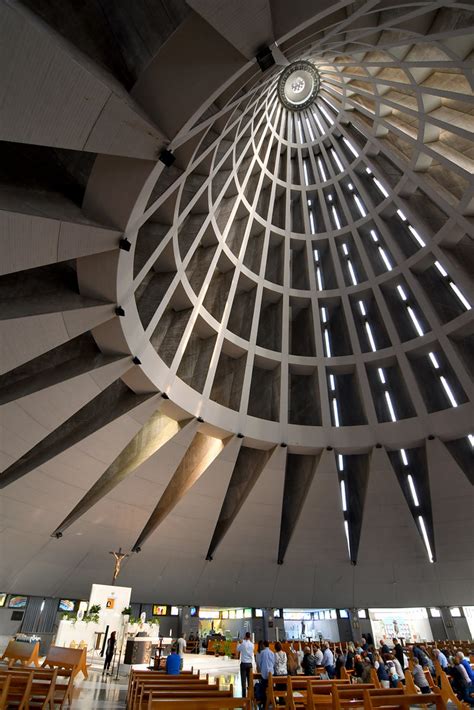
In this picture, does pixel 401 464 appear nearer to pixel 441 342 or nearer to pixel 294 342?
pixel 441 342

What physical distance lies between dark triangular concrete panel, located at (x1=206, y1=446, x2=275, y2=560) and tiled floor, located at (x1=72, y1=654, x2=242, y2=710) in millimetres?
5353

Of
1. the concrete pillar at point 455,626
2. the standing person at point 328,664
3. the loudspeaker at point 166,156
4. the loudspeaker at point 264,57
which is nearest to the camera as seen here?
the loudspeaker at point 264,57

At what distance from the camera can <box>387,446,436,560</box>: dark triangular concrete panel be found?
20266 mm

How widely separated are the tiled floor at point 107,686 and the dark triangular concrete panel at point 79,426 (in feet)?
22.6

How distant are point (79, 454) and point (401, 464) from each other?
53.2ft

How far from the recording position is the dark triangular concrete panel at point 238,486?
19734mm

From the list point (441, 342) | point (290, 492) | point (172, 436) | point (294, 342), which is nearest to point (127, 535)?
point (172, 436)

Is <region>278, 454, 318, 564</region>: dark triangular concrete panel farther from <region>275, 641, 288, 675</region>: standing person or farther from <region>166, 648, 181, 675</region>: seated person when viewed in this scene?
<region>166, 648, 181, 675</region>: seated person

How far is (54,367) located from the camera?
12859 millimetres

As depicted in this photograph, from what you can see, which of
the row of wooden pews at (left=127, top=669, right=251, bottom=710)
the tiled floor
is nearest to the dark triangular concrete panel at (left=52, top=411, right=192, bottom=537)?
the tiled floor

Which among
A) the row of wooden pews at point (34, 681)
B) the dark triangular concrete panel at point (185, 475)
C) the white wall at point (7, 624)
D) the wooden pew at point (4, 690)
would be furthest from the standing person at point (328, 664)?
the white wall at point (7, 624)

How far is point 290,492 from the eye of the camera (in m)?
21.1

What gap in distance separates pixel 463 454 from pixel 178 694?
17929mm

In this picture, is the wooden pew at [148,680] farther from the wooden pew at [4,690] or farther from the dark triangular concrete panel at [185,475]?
the dark triangular concrete panel at [185,475]
